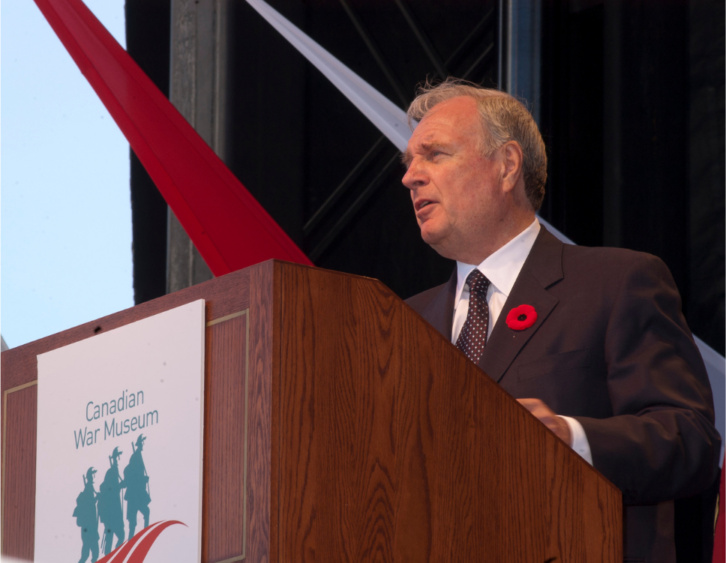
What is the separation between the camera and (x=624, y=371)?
5.77 feet

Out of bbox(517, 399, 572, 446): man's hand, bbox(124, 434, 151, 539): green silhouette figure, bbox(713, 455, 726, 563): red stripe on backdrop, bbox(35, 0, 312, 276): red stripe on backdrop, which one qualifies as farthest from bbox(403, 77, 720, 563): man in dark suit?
bbox(35, 0, 312, 276): red stripe on backdrop

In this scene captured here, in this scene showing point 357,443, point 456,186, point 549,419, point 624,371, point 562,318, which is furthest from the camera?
point 456,186

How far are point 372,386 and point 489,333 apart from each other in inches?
30.4

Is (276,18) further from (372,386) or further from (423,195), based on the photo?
(372,386)

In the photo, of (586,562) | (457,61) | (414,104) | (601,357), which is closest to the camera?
(586,562)

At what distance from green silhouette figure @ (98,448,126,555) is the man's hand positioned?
54cm

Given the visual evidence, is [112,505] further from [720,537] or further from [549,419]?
[720,537]

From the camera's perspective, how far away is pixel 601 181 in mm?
3148

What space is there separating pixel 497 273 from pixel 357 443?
0.98 m

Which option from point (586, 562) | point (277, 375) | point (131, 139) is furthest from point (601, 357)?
point (131, 139)

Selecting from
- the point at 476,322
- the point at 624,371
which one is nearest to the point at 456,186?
the point at 476,322

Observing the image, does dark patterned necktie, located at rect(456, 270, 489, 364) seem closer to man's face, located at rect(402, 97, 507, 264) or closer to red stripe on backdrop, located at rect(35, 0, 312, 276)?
man's face, located at rect(402, 97, 507, 264)

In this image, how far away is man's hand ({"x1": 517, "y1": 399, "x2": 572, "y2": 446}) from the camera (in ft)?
4.98

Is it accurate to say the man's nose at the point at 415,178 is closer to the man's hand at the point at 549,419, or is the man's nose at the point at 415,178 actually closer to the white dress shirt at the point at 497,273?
the white dress shirt at the point at 497,273
